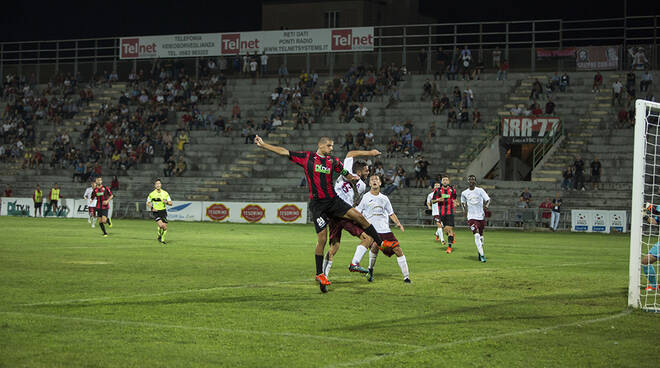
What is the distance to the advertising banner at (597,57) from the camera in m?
50.1

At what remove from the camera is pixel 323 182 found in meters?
13.4

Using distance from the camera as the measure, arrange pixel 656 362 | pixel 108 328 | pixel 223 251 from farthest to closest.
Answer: pixel 223 251 < pixel 108 328 < pixel 656 362

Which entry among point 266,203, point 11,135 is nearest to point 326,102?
point 266,203

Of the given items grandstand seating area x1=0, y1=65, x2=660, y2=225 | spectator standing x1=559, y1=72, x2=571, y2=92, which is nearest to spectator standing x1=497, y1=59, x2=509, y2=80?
grandstand seating area x1=0, y1=65, x2=660, y2=225

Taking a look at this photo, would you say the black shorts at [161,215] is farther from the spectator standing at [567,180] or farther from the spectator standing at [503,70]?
the spectator standing at [503,70]

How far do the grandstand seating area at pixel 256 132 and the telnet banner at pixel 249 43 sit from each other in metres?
2.10

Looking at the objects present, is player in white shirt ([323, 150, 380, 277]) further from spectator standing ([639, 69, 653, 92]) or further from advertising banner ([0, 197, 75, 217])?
spectator standing ([639, 69, 653, 92])

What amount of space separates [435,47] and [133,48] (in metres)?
21.6

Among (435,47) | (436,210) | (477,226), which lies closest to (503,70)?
(435,47)

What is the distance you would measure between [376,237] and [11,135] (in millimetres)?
49229

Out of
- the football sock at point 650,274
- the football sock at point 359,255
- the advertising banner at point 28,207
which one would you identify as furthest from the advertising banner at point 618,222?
the advertising banner at point 28,207

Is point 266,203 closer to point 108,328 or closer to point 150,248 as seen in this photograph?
point 150,248

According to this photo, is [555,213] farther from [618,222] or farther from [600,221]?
[618,222]

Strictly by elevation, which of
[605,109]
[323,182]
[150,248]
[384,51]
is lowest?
[150,248]
